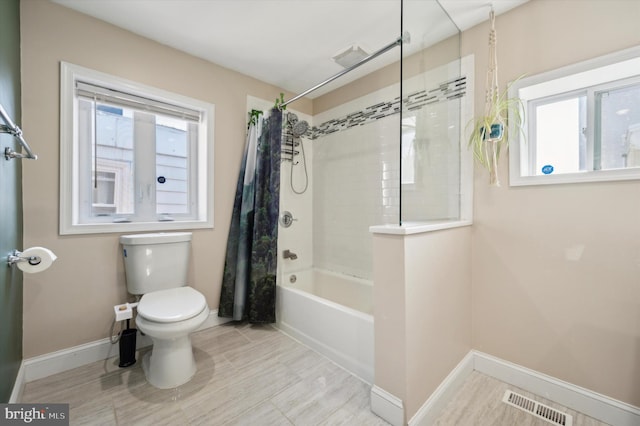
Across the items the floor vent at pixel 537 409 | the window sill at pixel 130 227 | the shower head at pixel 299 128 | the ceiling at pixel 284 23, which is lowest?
the floor vent at pixel 537 409

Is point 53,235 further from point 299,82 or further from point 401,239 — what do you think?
point 299,82

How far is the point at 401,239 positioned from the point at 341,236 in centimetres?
156

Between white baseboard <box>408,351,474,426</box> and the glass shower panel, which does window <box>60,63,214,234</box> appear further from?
white baseboard <box>408,351,474,426</box>

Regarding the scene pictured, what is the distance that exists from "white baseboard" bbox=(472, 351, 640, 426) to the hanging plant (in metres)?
1.18

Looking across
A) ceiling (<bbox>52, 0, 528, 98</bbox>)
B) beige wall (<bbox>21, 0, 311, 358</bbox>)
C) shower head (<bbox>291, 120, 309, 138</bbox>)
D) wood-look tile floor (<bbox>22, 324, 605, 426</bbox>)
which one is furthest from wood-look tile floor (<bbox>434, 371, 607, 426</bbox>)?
shower head (<bbox>291, 120, 309, 138</bbox>)

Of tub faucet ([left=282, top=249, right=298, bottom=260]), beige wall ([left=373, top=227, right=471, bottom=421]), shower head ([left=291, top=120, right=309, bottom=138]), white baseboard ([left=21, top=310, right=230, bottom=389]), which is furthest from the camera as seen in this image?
shower head ([left=291, top=120, right=309, bottom=138])

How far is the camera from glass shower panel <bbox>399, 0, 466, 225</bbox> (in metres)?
1.38

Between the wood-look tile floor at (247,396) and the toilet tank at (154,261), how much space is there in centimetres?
55

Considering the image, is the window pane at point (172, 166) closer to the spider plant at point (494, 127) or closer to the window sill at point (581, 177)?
the spider plant at point (494, 127)

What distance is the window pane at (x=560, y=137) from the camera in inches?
60.8

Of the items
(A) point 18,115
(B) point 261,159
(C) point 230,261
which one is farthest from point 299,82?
(A) point 18,115

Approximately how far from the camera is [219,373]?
1743mm

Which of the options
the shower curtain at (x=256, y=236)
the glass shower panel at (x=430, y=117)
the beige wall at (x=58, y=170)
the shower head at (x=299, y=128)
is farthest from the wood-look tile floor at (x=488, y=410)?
the shower head at (x=299, y=128)

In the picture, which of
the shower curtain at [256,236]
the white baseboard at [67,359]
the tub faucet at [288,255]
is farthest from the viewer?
the tub faucet at [288,255]
